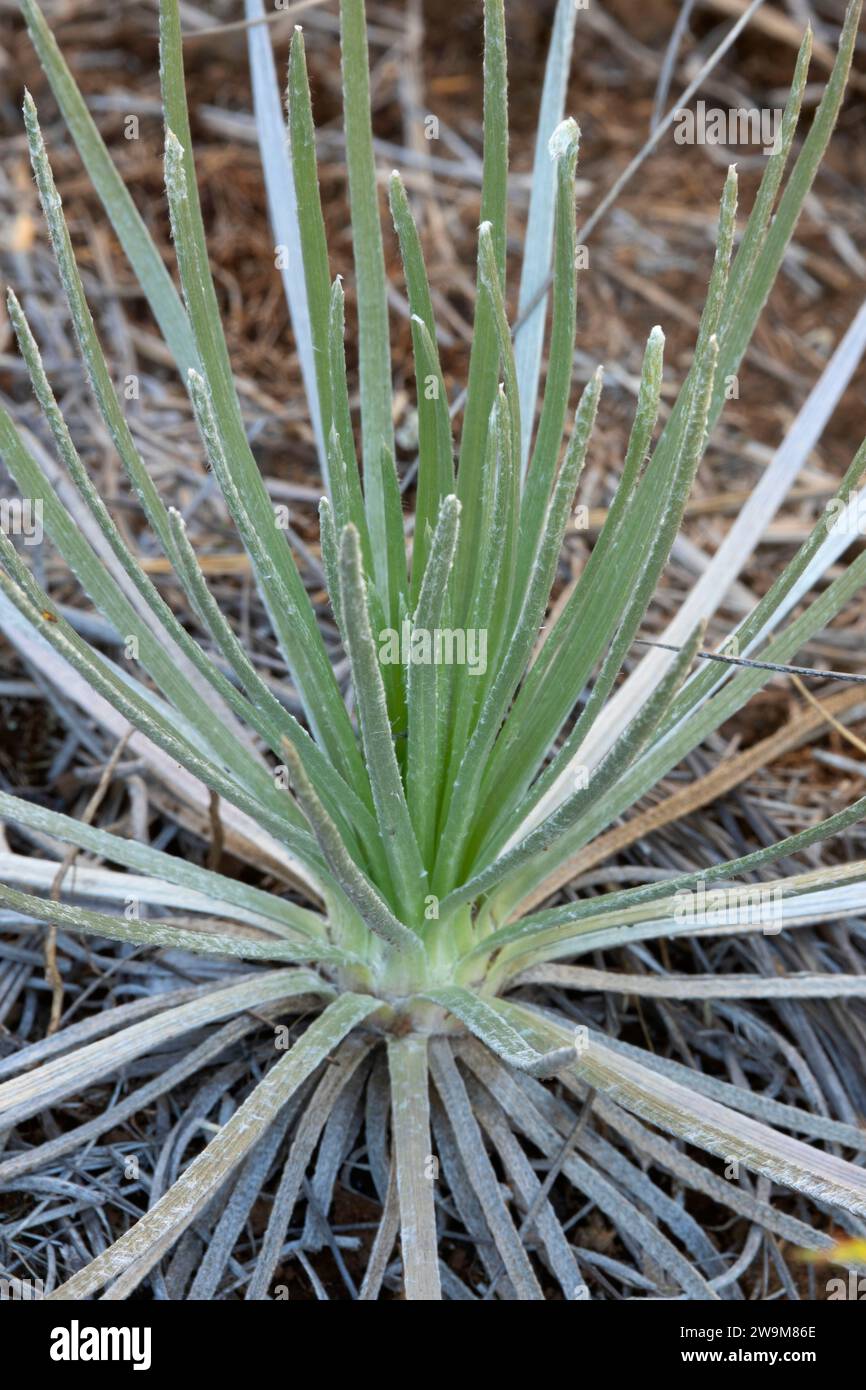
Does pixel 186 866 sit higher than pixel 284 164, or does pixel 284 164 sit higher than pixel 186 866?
pixel 284 164

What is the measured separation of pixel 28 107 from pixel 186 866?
0.66 metres

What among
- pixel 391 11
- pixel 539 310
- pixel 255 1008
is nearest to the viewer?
pixel 255 1008

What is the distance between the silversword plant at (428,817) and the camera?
1.09 metres

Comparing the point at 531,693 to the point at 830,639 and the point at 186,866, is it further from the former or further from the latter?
the point at 830,639

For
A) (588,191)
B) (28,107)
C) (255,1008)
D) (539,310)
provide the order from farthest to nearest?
(588,191) → (539,310) → (255,1008) → (28,107)

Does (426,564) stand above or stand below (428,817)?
above

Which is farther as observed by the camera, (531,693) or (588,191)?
(588,191)

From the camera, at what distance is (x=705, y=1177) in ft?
4.03

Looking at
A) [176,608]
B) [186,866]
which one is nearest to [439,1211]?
[186,866]

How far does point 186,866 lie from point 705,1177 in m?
0.54

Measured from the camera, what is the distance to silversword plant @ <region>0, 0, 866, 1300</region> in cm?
109

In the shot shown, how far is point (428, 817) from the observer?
1229 mm
